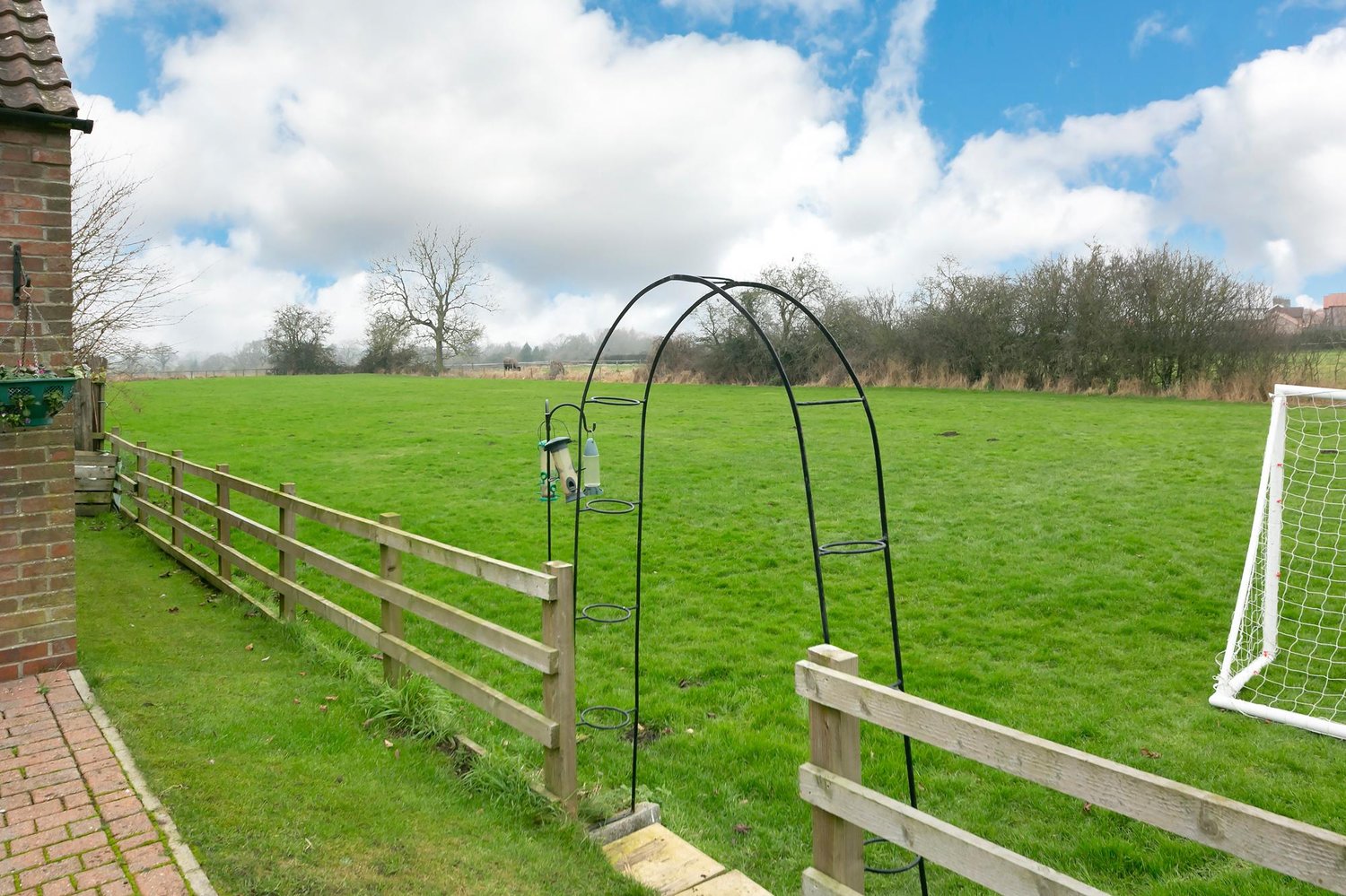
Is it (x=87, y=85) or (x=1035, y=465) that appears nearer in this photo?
(x=87, y=85)

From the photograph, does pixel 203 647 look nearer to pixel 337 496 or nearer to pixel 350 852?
pixel 350 852

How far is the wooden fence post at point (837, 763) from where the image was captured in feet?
8.56

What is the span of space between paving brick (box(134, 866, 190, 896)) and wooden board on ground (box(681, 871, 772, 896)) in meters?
1.82

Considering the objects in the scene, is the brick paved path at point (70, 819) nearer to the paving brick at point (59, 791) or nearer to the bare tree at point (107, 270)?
the paving brick at point (59, 791)

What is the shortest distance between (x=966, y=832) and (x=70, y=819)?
3439mm

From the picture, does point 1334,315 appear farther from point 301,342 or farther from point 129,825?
point 301,342

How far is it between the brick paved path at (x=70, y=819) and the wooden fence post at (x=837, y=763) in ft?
7.27

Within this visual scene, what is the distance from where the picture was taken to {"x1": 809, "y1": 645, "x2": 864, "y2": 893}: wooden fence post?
261 cm

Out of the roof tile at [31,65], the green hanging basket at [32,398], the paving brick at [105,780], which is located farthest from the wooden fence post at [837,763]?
the roof tile at [31,65]

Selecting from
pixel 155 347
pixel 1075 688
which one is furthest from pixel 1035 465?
pixel 155 347

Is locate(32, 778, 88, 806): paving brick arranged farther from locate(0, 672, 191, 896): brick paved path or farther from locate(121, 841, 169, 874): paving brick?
locate(121, 841, 169, 874): paving brick

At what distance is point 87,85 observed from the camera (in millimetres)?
10914

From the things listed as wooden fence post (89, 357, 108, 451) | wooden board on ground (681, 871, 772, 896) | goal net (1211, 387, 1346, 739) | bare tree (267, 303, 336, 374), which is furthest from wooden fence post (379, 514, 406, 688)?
bare tree (267, 303, 336, 374)

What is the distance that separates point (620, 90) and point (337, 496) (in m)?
8.58
